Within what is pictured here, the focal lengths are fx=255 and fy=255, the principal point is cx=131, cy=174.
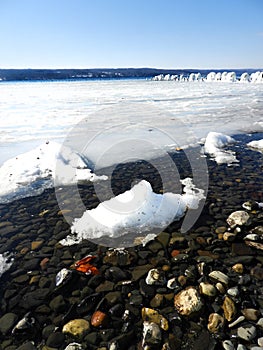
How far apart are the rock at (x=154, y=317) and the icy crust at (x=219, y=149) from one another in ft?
14.6

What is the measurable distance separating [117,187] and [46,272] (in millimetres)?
2266

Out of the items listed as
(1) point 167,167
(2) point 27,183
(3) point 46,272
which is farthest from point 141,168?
(3) point 46,272

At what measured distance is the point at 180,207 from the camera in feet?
12.6

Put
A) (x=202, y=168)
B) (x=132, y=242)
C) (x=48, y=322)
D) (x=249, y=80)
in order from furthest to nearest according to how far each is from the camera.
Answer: (x=249, y=80) < (x=202, y=168) < (x=132, y=242) < (x=48, y=322)

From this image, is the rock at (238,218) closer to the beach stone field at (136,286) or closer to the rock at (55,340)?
the beach stone field at (136,286)

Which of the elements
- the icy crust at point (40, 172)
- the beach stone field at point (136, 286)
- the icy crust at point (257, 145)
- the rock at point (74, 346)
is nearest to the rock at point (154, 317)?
the beach stone field at point (136, 286)

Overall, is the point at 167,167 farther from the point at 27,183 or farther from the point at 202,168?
the point at 27,183

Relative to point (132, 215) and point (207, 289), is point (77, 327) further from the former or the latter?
point (132, 215)

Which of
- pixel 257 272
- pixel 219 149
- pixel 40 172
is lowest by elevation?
pixel 219 149

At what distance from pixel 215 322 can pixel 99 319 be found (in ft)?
3.17

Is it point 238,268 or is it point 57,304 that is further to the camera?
point 238,268

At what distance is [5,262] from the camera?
288cm

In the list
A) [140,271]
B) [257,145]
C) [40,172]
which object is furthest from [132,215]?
[257,145]

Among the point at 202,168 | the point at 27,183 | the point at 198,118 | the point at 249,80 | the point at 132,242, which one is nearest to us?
the point at 132,242
